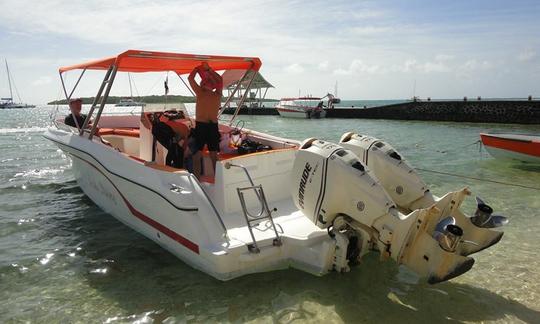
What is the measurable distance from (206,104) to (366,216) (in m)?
2.75

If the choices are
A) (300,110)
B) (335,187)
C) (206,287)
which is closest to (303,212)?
(335,187)

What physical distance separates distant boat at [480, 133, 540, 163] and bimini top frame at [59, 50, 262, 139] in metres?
8.51

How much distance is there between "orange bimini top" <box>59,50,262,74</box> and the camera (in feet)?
17.2

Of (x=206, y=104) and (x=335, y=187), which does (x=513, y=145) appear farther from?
(x=335, y=187)

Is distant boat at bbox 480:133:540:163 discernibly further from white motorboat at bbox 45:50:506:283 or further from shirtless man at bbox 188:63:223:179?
shirtless man at bbox 188:63:223:179

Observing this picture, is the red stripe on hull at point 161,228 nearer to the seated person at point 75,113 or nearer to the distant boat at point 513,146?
the seated person at point 75,113

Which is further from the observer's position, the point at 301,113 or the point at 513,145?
the point at 301,113

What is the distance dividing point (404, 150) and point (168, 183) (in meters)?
12.6

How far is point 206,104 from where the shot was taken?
5.45 m

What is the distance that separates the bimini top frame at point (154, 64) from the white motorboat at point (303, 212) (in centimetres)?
4

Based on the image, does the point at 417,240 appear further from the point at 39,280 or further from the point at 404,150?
the point at 404,150

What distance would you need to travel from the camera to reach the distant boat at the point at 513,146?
11.2 meters

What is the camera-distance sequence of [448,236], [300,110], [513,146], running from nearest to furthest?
[448,236]
[513,146]
[300,110]

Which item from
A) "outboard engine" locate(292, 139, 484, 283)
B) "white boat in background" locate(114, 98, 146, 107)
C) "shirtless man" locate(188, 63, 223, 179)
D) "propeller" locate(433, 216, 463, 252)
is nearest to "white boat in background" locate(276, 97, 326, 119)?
"white boat in background" locate(114, 98, 146, 107)
